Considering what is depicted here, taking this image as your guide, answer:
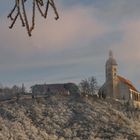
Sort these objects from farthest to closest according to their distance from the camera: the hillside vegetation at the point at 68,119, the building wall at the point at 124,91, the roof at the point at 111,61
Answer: the roof at the point at 111,61, the building wall at the point at 124,91, the hillside vegetation at the point at 68,119

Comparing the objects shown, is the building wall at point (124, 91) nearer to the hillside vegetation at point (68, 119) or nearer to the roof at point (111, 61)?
the roof at point (111, 61)

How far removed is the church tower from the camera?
58.0m

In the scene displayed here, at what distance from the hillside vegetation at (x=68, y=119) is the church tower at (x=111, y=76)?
249 centimetres

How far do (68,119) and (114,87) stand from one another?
370 inches

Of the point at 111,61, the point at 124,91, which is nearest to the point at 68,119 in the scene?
the point at 124,91

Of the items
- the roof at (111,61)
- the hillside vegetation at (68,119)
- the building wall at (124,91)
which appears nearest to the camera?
the hillside vegetation at (68,119)

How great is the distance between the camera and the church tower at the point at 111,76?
58.0 m

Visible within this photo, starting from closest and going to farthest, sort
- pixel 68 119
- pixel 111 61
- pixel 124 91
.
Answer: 1. pixel 68 119
2. pixel 124 91
3. pixel 111 61

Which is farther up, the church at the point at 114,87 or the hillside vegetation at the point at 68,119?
the church at the point at 114,87

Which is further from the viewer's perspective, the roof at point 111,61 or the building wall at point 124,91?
the roof at point 111,61

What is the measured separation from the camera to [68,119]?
5047cm

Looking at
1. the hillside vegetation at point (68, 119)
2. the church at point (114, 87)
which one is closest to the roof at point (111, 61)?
the church at point (114, 87)

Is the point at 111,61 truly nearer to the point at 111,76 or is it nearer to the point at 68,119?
the point at 111,76

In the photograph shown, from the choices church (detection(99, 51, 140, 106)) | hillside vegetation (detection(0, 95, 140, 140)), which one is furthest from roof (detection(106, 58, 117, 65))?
hillside vegetation (detection(0, 95, 140, 140))
